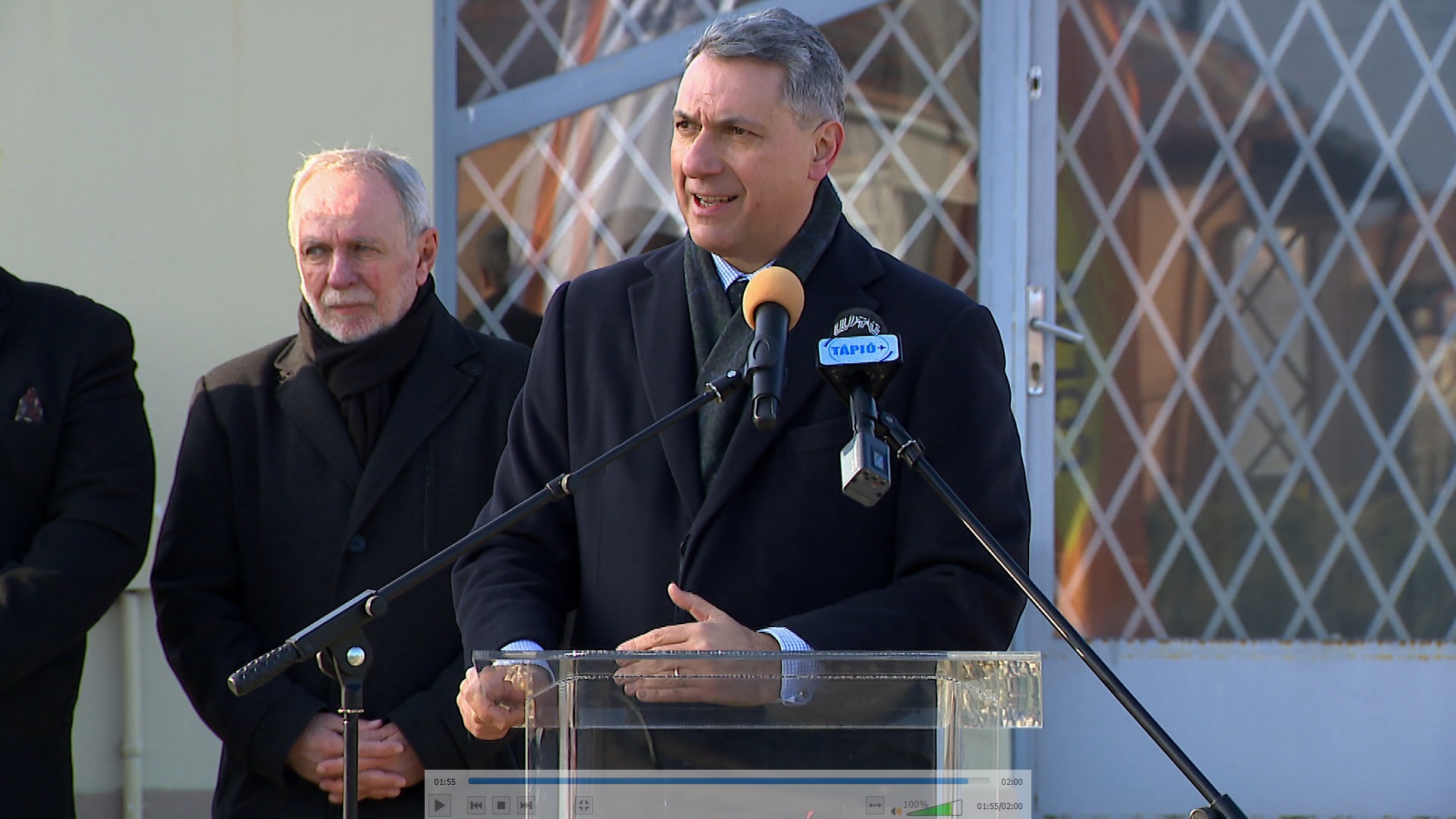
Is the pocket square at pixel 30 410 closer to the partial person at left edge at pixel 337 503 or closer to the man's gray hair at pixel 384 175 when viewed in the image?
the partial person at left edge at pixel 337 503

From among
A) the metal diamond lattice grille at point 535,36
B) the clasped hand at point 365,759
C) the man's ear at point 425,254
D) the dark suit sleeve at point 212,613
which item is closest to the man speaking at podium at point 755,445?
the clasped hand at point 365,759

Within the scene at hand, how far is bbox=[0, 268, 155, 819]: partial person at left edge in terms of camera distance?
310 centimetres

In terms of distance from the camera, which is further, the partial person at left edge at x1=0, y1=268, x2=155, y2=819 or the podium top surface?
the partial person at left edge at x1=0, y1=268, x2=155, y2=819

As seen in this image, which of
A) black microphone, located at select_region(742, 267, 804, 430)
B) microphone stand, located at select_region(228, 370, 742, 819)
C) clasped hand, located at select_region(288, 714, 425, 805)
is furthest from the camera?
clasped hand, located at select_region(288, 714, 425, 805)

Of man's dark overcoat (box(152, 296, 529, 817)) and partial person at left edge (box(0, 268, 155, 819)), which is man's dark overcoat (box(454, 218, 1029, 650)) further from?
partial person at left edge (box(0, 268, 155, 819))

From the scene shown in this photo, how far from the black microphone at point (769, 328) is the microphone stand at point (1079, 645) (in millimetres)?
137

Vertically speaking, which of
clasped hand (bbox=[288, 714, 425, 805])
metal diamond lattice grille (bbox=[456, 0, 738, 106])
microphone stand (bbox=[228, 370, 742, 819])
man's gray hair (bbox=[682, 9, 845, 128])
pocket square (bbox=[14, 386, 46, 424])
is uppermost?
metal diamond lattice grille (bbox=[456, 0, 738, 106])

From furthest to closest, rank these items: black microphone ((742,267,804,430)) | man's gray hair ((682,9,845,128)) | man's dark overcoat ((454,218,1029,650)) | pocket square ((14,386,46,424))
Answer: pocket square ((14,386,46,424)), man's gray hair ((682,9,845,128)), man's dark overcoat ((454,218,1029,650)), black microphone ((742,267,804,430))

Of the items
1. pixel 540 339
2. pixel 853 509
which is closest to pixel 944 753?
pixel 853 509

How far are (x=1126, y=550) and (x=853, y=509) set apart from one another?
2516mm

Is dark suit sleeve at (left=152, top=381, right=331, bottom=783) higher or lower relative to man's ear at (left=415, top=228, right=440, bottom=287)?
lower

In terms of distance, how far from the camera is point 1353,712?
15.7 feet

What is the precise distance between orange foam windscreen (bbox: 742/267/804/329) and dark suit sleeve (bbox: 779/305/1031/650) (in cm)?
49

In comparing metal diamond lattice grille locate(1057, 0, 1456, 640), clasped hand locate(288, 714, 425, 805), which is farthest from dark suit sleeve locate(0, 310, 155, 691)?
metal diamond lattice grille locate(1057, 0, 1456, 640)
